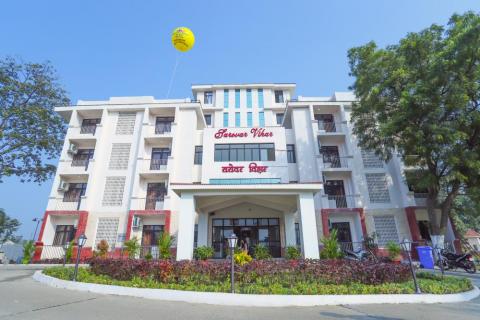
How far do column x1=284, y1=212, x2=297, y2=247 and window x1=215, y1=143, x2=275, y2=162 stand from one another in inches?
165

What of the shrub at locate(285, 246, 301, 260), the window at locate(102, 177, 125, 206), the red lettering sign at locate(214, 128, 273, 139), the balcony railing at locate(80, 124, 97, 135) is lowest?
the shrub at locate(285, 246, 301, 260)

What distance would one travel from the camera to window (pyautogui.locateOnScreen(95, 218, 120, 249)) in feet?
55.0

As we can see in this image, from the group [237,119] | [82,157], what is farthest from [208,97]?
[82,157]

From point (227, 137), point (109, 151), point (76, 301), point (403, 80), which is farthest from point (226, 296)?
point (109, 151)

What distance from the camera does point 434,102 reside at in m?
13.4

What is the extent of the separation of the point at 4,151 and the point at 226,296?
2337 cm

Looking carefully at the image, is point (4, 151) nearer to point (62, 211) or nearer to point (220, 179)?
point (62, 211)

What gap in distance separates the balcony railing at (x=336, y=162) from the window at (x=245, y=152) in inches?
169

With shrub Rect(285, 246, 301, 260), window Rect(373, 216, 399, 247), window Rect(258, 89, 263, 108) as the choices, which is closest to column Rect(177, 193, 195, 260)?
shrub Rect(285, 246, 301, 260)

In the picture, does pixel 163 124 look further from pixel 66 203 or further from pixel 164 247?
pixel 164 247

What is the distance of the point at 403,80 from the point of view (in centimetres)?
1462

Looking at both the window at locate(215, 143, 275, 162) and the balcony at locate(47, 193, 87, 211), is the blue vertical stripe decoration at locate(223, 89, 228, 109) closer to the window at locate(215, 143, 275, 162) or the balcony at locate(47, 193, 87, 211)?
the window at locate(215, 143, 275, 162)

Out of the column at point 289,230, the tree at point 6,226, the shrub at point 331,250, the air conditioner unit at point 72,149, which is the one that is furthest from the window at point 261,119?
the tree at point 6,226

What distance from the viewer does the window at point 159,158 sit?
19047 millimetres
